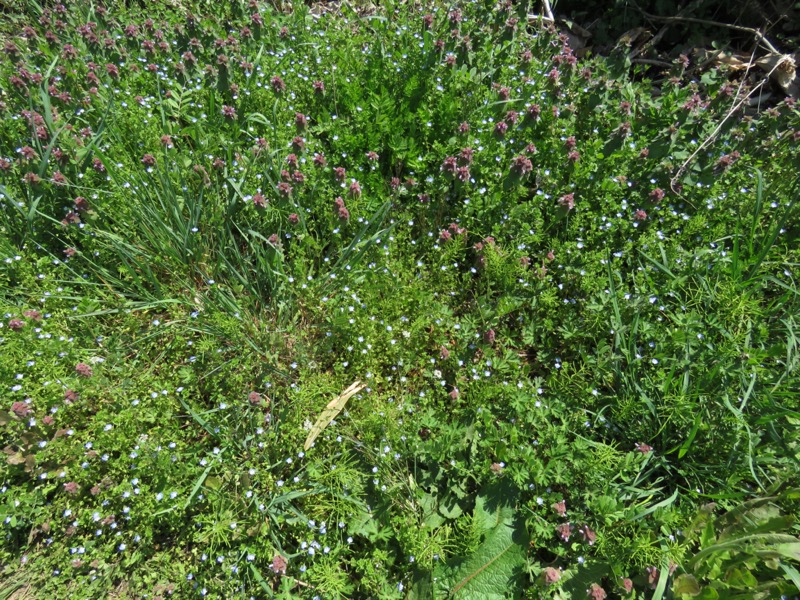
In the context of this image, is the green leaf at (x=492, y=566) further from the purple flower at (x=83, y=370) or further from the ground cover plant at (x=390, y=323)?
the purple flower at (x=83, y=370)

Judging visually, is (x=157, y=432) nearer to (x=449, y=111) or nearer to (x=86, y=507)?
(x=86, y=507)

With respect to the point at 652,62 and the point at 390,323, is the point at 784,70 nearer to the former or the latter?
the point at 652,62

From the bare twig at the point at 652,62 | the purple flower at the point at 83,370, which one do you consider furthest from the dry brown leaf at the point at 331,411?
the bare twig at the point at 652,62

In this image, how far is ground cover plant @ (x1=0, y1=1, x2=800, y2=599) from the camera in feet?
9.11

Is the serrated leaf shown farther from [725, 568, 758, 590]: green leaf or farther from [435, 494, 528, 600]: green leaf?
[725, 568, 758, 590]: green leaf

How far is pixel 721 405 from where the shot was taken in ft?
9.58

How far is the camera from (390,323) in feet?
11.3

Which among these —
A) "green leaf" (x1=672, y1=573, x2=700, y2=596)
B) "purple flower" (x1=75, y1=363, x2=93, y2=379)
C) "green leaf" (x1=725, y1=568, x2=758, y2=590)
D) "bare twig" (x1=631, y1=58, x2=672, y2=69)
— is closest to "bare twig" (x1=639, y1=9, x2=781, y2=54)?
"bare twig" (x1=631, y1=58, x2=672, y2=69)

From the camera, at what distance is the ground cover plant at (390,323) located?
9.11 feet

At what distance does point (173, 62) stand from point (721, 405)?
4.96 m

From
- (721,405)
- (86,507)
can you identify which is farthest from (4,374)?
(721,405)

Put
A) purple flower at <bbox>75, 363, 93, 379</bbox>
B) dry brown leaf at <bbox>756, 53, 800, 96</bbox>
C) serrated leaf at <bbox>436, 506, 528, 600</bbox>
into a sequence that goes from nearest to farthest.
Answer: serrated leaf at <bbox>436, 506, 528, 600</bbox>
purple flower at <bbox>75, 363, 93, 379</bbox>
dry brown leaf at <bbox>756, 53, 800, 96</bbox>

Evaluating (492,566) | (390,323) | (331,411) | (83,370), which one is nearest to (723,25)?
(390,323)

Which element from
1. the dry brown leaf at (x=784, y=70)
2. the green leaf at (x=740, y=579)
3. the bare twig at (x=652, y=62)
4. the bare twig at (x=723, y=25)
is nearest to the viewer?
the green leaf at (x=740, y=579)
